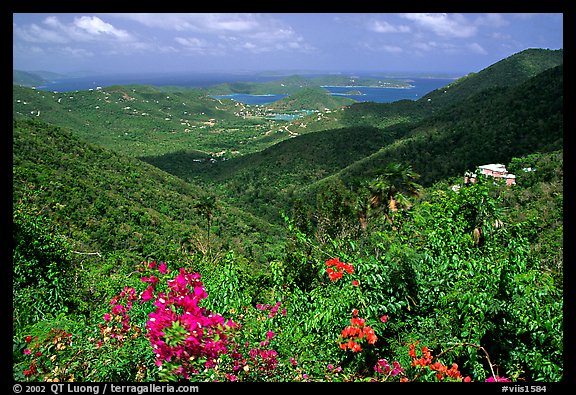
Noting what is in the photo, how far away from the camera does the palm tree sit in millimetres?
14992

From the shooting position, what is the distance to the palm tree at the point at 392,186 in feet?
49.2

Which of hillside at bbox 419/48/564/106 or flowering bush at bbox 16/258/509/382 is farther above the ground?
hillside at bbox 419/48/564/106

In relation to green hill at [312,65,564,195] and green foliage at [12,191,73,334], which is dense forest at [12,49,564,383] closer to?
green foliage at [12,191,73,334]

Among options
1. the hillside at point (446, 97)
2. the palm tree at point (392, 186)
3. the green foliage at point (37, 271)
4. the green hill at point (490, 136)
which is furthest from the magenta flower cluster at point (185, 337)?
the hillside at point (446, 97)

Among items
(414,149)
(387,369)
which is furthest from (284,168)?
(387,369)

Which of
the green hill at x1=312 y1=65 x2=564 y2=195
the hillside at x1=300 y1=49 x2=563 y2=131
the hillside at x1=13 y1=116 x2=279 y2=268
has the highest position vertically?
the hillside at x1=300 y1=49 x2=563 y2=131

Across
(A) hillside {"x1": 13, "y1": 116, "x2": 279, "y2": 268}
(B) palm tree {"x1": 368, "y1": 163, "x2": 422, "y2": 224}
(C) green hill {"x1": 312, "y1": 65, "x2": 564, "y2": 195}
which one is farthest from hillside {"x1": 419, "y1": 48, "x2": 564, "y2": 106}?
(B) palm tree {"x1": 368, "y1": 163, "x2": 422, "y2": 224}

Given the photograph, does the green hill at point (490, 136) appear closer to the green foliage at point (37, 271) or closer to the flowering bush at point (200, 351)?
the flowering bush at point (200, 351)

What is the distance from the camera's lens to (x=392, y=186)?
15.8m

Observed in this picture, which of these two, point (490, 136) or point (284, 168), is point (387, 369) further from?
point (284, 168)

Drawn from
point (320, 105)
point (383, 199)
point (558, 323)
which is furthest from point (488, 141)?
point (320, 105)

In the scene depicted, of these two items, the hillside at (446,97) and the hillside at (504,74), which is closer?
the hillside at (504,74)
